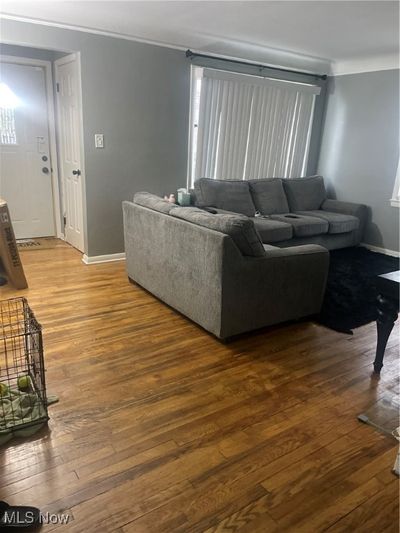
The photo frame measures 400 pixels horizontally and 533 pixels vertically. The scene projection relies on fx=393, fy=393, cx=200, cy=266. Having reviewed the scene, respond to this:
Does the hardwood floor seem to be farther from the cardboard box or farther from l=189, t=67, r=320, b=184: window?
l=189, t=67, r=320, b=184: window

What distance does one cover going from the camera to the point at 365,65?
508cm

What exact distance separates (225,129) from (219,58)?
0.78 metres

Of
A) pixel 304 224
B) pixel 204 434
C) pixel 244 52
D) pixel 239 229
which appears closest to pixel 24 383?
pixel 204 434

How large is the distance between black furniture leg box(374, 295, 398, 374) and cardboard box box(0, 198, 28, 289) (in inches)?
115

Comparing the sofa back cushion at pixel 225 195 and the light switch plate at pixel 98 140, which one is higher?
the light switch plate at pixel 98 140

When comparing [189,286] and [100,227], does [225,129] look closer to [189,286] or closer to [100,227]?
[100,227]

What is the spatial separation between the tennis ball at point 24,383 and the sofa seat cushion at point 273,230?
271cm

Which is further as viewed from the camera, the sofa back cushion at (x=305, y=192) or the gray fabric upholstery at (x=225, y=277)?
the sofa back cushion at (x=305, y=192)

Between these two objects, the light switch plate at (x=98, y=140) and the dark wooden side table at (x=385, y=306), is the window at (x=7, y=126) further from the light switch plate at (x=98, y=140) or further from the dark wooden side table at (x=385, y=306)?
the dark wooden side table at (x=385, y=306)

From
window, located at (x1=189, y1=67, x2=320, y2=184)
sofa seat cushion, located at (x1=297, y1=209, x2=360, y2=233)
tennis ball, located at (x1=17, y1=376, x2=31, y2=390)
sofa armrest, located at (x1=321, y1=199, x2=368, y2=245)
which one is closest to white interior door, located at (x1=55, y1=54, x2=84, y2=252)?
window, located at (x1=189, y1=67, x2=320, y2=184)

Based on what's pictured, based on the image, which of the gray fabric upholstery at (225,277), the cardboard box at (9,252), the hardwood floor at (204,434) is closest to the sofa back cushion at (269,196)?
the gray fabric upholstery at (225,277)

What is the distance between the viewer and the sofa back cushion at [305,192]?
17.3ft

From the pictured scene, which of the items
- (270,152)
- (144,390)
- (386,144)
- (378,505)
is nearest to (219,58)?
(270,152)

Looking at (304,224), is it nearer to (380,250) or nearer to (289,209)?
(289,209)
